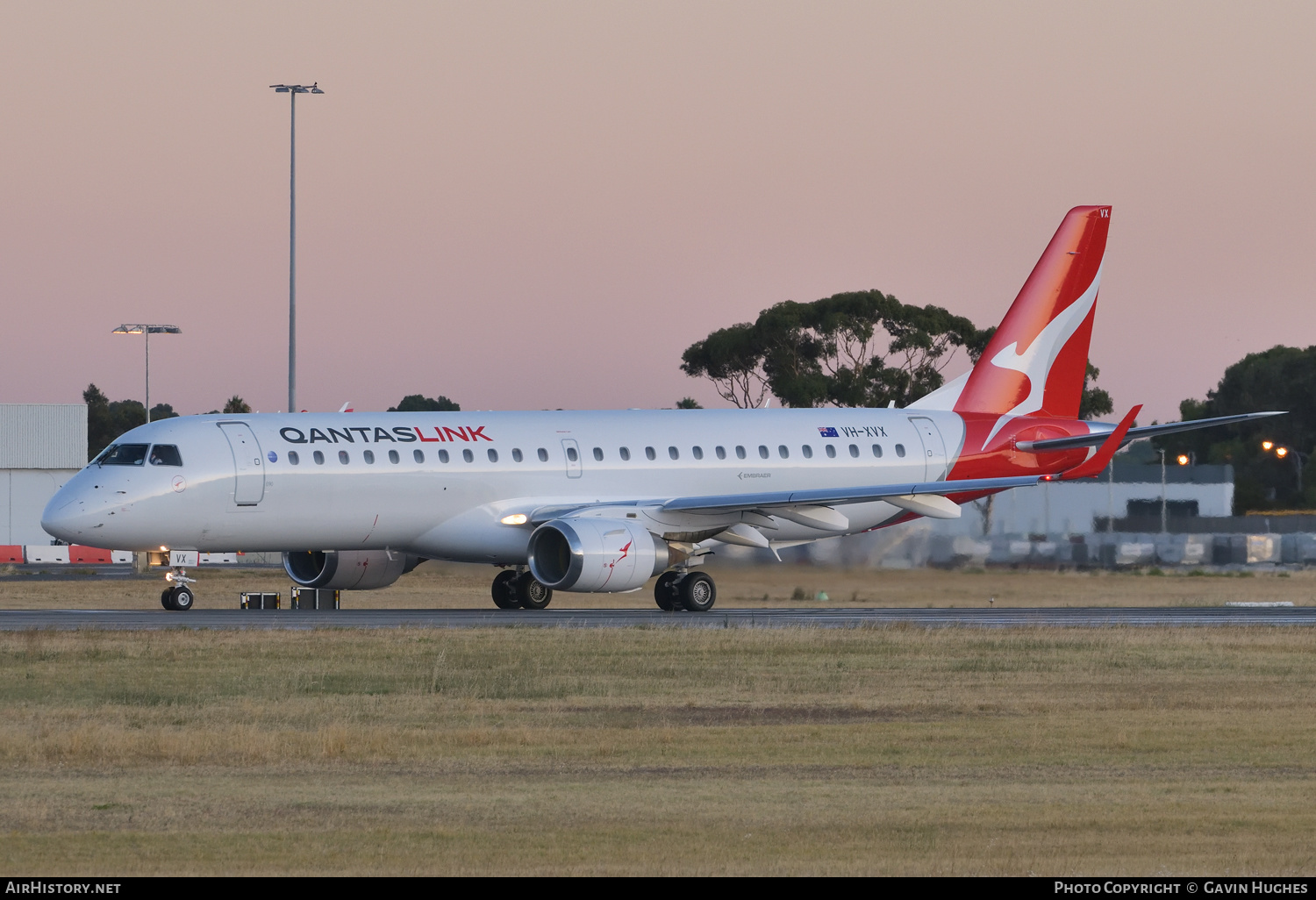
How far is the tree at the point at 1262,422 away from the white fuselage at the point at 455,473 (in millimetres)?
63721

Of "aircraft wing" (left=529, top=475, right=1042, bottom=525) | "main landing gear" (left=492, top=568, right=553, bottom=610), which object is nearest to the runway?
"main landing gear" (left=492, top=568, right=553, bottom=610)

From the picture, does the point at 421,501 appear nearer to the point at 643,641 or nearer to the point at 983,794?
the point at 643,641

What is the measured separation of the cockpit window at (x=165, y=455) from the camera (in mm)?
34906

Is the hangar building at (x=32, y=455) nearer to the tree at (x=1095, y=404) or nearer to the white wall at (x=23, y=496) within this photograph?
the white wall at (x=23, y=496)

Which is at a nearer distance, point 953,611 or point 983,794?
point 983,794

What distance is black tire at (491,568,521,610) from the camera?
130ft

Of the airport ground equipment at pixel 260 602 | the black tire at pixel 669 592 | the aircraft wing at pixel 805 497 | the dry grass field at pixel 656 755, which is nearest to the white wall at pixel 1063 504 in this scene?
the aircraft wing at pixel 805 497

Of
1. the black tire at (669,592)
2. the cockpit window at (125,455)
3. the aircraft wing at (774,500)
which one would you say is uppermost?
the cockpit window at (125,455)

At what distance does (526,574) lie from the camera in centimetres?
3962

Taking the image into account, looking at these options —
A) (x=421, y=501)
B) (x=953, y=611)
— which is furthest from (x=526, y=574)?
(x=953, y=611)

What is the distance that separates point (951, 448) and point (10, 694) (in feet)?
81.5

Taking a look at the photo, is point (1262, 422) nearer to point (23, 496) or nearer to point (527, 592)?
point (23, 496)

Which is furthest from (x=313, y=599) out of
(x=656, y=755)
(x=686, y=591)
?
(x=656, y=755)

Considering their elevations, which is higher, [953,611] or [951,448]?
[951,448]
